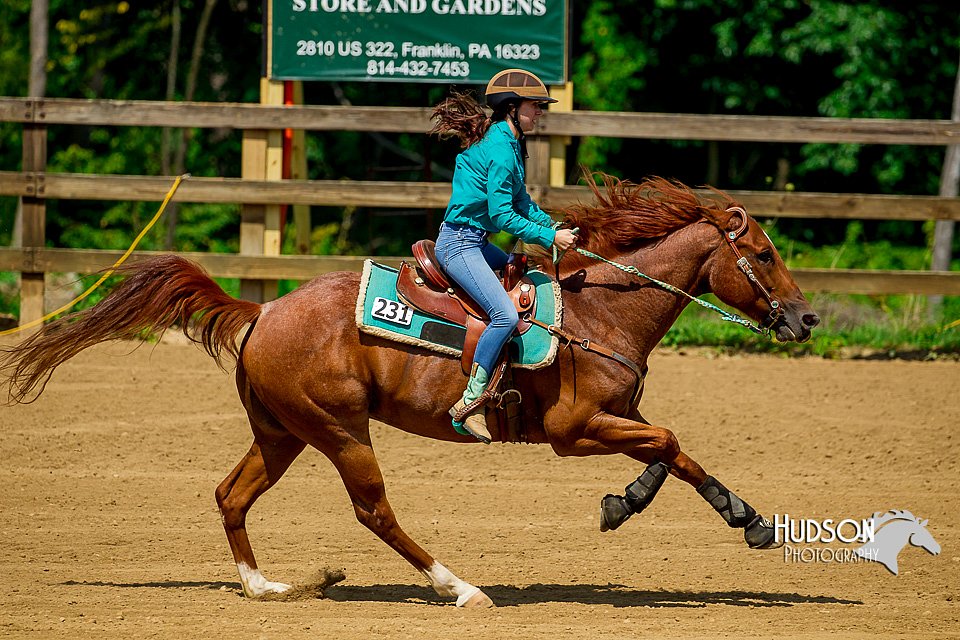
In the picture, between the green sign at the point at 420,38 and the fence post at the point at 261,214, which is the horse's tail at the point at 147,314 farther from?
the green sign at the point at 420,38

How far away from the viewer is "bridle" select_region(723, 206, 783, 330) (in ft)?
21.1

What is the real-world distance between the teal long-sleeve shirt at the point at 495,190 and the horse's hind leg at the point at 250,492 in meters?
1.58

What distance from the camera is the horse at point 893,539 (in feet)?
23.9

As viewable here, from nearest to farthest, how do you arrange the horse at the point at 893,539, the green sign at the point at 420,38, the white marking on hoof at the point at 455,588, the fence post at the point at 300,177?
the white marking on hoof at the point at 455,588 → the horse at the point at 893,539 → the green sign at the point at 420,38 → the fence post at the point at 300,177

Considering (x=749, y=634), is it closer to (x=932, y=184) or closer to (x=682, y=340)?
(x=682, y=340)

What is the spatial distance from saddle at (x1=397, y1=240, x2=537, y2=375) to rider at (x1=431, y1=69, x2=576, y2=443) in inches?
3.8

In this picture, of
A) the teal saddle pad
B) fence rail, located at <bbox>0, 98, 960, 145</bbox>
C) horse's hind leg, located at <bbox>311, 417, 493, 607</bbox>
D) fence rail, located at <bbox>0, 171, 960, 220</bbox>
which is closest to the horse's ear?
the teal saddle pad

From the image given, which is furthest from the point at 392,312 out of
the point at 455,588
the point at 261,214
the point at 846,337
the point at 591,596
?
the point at 846,337

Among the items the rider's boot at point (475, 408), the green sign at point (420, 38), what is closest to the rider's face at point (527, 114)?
the rider's boot at point (475, 408)

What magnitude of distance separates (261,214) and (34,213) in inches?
91.9

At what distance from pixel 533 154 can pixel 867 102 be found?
8.30m

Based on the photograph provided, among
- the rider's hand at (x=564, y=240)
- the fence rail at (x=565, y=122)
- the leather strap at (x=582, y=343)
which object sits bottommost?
the leather strap at (x=582, y=343)

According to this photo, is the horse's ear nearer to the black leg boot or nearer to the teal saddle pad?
the teal saddle pad

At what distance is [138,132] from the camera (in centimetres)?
2169
